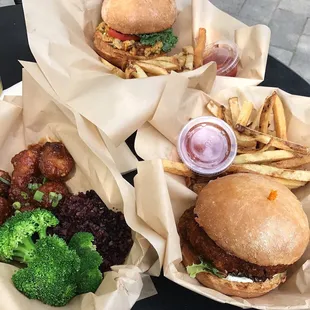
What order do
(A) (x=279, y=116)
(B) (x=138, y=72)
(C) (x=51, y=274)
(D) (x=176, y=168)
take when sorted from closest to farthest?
(C) (x=51, y=274) < (D) (x=176, y=168) < (A) (x=279, y=116) < (B) (x=138, y=72)

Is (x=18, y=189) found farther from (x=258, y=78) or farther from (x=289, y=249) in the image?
(x=258, y=78)

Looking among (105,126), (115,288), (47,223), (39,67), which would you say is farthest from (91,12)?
(115,288)

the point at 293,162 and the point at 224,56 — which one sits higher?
the point at 224,56

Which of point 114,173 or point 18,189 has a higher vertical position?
point 114,173

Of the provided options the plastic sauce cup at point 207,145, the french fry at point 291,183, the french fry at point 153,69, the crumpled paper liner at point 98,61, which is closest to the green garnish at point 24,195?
the crumpled paper liner at point 98,61

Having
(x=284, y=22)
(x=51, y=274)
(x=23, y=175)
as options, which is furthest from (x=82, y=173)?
(x=284, y=22)

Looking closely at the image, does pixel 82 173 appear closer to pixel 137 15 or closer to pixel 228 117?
pixel 228 117

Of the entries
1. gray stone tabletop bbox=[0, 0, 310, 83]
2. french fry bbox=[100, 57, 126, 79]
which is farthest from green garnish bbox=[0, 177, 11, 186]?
gray stone tabletop bbox=[0, 0, 310, 83]

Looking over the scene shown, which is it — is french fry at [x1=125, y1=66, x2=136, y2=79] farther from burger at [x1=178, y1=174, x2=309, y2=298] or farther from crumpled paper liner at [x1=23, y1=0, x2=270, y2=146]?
burger at [x1=178, y1=174, x2=309, y2=298]
